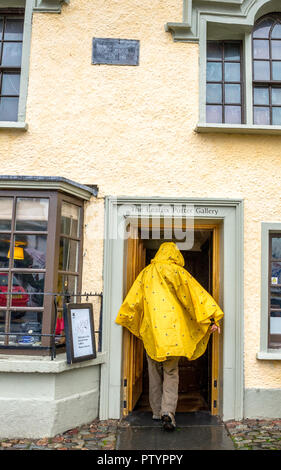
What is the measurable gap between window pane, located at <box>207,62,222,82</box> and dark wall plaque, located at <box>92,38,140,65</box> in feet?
3.43

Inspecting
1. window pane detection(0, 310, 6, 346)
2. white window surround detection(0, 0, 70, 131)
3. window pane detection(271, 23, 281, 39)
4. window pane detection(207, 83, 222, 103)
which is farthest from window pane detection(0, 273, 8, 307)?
window pane detection(271, 23, 281, 39)

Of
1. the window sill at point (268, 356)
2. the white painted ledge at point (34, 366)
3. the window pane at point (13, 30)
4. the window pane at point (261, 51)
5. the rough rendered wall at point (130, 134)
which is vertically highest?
the window pane at point (13, 30)

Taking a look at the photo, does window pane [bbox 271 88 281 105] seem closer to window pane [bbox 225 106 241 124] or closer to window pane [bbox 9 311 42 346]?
window pane [bbox 225 106 241 124]

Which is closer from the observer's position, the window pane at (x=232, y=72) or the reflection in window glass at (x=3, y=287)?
the reflection in window glass at (x=3, y=287)

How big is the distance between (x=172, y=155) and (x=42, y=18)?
2.56 meters

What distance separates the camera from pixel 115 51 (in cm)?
551

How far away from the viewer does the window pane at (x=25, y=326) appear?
4.86 m

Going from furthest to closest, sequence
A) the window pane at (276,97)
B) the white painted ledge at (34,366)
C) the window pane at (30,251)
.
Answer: the window pane at (276,97) → the window pane at (30,251) → the white painted ledge at (34,366)

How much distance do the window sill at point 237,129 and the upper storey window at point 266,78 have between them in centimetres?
47

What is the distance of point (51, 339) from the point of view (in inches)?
187

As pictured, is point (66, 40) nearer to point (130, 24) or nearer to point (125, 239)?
point (130, 24)

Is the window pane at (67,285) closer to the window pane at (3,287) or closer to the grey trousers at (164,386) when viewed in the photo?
the window pane at (3,287)

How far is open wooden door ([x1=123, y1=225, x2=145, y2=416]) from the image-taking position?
A: 528 cm

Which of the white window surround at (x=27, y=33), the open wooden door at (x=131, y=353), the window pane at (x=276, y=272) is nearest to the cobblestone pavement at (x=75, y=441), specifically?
the open wooden door at (x=131, y=353)
